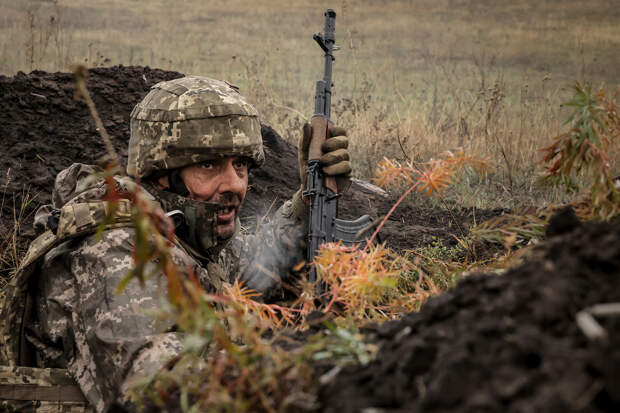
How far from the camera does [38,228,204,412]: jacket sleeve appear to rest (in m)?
1.73

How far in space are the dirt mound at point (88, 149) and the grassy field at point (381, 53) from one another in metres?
1.18

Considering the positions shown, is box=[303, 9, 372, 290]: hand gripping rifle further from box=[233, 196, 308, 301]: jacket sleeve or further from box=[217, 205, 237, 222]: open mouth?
box=[217, 205, 237, 222]: open mouth

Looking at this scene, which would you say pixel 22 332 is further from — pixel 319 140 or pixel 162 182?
pixel 319 140

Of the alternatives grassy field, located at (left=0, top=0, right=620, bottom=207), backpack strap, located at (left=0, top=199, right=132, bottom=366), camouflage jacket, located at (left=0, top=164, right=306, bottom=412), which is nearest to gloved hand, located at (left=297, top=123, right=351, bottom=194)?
camouflage jacket, located at (left=0, top=164, right=306, bottom=412)

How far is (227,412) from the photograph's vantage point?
857mm

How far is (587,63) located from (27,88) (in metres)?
14.5

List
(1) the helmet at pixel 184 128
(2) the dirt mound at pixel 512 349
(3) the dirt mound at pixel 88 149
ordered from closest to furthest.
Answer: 1. (2) the dirt mound at pixel 512 349
2. (1) the helmet at pixel 184 128
3. (3) the dirt mound at pixel 88 149

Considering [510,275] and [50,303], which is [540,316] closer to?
[510,275]

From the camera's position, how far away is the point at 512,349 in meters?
0.74

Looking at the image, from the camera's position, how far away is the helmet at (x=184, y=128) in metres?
2.37

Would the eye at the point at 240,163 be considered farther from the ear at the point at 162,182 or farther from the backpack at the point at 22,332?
the backpack at the point at 22,332

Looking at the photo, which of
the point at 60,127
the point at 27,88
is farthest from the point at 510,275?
the point at 27,88

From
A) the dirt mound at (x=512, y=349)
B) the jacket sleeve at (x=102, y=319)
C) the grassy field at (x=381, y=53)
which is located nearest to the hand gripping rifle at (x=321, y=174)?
the jacket sleeve at (x=102, y=319)

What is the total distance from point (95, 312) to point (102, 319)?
0.19 ft
